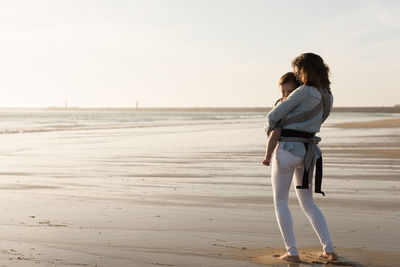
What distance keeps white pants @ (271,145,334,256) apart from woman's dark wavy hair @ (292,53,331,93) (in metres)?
0.62

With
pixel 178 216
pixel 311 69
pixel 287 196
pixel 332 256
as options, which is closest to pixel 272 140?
pixel 287 196

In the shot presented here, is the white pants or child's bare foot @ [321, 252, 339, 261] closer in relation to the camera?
the white pants

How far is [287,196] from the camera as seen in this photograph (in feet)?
15.2

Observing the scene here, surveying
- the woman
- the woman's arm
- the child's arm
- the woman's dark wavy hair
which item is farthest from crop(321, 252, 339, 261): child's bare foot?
the woman's dark wavy hair

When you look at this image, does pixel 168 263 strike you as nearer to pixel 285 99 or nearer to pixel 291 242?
pixel 291 242

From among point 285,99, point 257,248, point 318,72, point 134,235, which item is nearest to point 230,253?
point 257,248

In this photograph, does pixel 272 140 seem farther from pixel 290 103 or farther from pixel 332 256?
pixel 332 256

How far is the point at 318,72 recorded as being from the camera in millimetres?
4457

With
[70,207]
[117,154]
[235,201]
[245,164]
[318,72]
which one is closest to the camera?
[318,72]

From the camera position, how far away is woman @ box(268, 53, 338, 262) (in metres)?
4.43

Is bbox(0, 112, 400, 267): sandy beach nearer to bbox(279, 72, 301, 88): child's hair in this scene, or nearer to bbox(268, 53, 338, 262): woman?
bbox(268, 53, 338, 262): woman

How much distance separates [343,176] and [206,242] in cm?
588

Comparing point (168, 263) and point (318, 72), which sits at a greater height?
point (318, 72)

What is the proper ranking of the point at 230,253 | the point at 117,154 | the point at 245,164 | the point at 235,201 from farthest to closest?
the point at 117,154 < the point at 245,164 < the point at 235,201 < the point at 230,253
